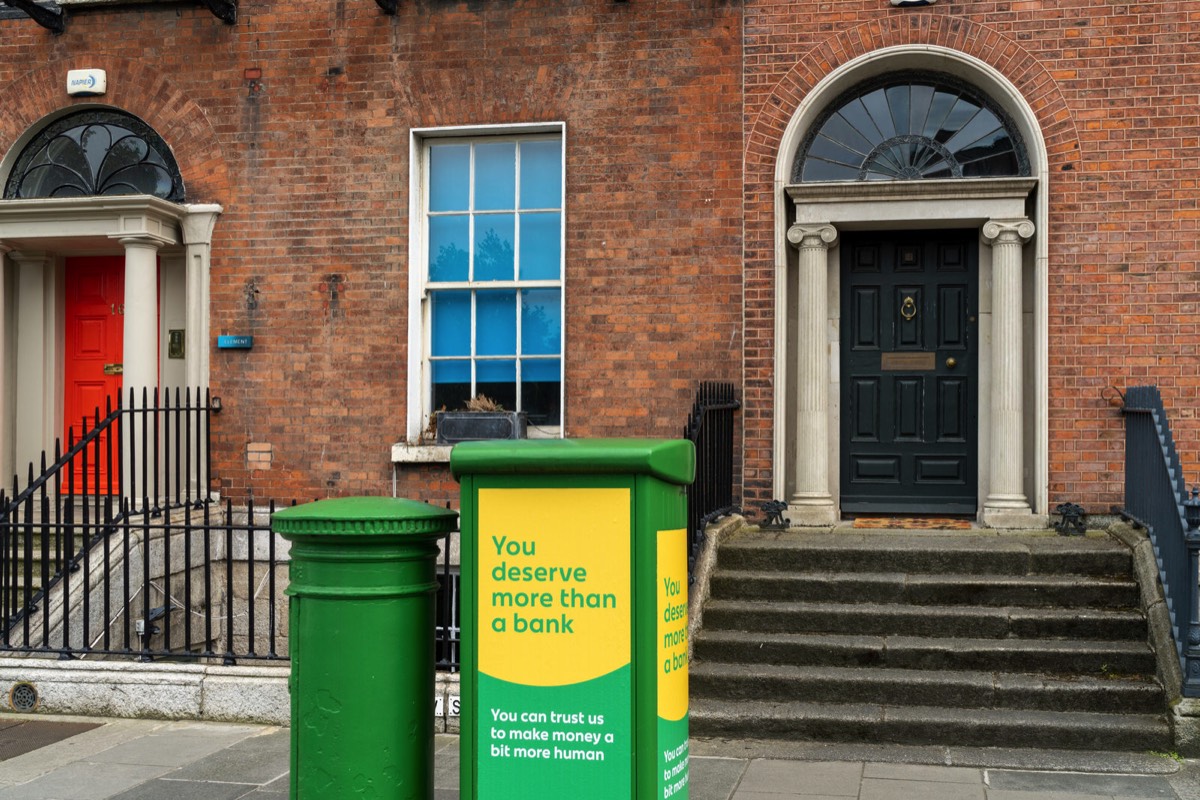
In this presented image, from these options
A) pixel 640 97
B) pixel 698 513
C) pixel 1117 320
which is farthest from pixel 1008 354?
pixel 640 97

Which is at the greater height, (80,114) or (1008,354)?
(80,114)

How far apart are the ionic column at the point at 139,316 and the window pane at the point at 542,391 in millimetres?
2875

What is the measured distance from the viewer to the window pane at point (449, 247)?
980 cm

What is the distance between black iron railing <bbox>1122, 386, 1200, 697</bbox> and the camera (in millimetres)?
6172

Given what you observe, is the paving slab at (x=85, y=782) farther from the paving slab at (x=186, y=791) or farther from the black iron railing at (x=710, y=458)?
the black iron railing at (x=710, y=458)

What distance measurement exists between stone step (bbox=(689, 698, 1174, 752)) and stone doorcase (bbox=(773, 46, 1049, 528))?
2.38 meters

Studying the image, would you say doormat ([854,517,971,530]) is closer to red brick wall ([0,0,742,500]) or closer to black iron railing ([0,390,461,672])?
red brick wall ([0,0,742,500])

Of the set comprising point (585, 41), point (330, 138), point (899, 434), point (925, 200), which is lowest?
point (899, 434)

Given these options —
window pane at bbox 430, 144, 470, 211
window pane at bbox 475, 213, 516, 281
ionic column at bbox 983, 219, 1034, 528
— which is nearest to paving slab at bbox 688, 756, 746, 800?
ionic column at bbox 983, 219, 1034, 528

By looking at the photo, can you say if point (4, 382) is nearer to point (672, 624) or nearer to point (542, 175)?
point (542, 175)

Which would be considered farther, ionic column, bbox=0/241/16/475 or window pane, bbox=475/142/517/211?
ionic column, bbox=0/241/16/475

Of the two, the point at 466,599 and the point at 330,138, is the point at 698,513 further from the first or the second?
the point at 330,138

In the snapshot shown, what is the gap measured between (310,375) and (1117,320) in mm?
5928

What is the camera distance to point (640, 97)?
30.5ft
